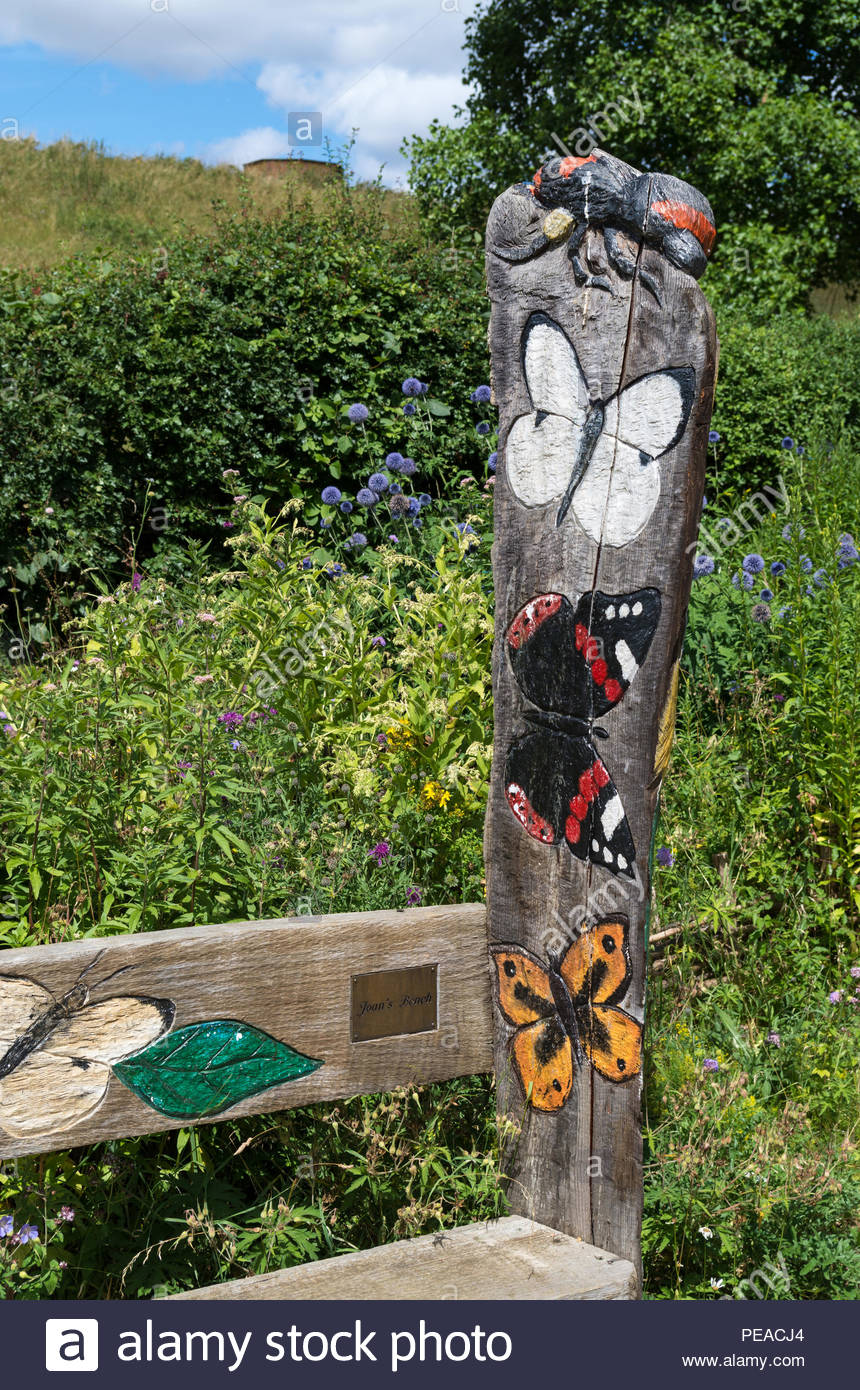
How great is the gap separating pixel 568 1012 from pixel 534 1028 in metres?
0.09

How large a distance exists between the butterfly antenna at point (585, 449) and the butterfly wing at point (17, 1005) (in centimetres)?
120

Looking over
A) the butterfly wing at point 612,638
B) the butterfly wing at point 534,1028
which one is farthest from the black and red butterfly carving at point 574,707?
the butterfly wing at point 534,1028

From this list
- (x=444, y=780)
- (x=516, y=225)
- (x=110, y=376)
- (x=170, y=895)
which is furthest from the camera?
(x=110, y=376)

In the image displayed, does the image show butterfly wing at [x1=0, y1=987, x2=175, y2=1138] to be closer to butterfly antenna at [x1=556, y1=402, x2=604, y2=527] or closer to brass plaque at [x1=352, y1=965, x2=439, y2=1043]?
brass plaque at [x1=352, y1=965, x2=439, y2=1043]

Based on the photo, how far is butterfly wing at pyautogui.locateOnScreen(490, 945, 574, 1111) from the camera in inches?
81.8

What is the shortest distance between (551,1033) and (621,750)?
1.91 ft

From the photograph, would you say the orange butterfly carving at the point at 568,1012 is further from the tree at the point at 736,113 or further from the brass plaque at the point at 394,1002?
the tree at the point at 736,113

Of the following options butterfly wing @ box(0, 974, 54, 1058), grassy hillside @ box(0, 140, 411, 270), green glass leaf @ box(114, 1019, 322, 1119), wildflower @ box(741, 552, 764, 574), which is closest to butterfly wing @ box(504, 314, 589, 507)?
green glass leaf @ box(114, 1019, 322, 1119)

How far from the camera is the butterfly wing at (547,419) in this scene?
6.56 ft

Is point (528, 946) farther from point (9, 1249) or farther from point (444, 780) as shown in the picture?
point (9, 1249)

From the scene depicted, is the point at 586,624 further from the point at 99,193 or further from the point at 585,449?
the point at 99,193

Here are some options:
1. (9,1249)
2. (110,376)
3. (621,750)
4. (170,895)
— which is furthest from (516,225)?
(110,376)

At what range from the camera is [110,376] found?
5.77 meters
